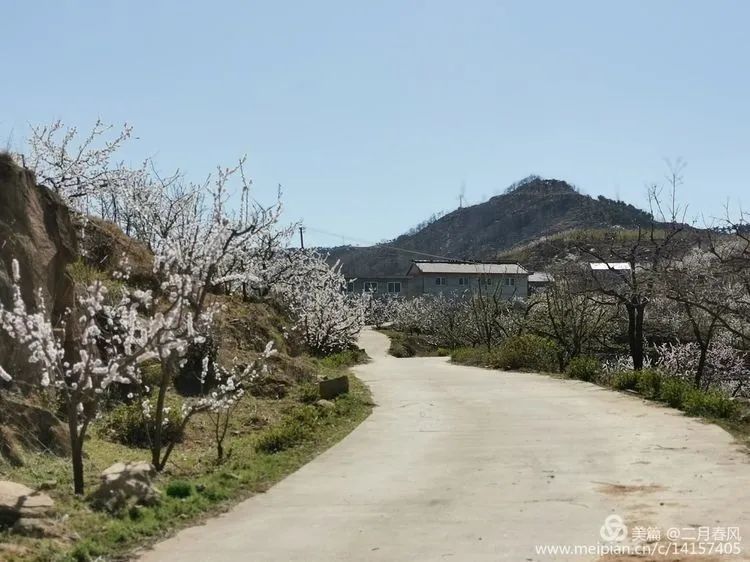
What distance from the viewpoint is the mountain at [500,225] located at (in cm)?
13212

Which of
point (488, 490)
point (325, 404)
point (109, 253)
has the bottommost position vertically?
point (488, 490)

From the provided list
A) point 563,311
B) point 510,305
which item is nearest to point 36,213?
point 563,311

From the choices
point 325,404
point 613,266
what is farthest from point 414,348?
point 325,404

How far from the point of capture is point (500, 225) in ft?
519

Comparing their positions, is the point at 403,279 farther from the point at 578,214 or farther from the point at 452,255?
the point at 578,214

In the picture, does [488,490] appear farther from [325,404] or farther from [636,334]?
[636,334]

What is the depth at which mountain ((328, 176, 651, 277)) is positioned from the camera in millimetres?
132125

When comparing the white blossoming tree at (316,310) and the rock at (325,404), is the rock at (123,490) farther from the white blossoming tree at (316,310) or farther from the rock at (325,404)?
the white blossoming tree at (316,310)

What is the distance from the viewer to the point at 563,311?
85.0 feet

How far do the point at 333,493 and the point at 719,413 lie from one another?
25.6ft

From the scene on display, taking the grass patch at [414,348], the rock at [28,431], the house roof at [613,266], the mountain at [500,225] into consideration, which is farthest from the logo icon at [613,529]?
the mountain at [500,225]

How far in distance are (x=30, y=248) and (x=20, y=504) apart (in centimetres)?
503

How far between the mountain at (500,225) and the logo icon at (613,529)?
116397 mm

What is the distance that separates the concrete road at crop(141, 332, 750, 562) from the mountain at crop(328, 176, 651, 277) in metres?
111
